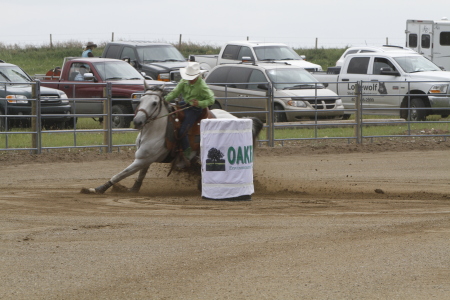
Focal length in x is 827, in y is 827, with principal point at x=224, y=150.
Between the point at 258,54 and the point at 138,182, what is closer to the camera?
the point at 138,182

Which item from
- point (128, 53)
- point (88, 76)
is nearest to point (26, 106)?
point (88, 76)

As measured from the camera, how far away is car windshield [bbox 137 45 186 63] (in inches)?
1070

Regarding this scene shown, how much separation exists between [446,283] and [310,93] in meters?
15.0

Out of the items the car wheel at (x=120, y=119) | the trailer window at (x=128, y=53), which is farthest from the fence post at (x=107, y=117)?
the trailer window at (x=128, y=53)

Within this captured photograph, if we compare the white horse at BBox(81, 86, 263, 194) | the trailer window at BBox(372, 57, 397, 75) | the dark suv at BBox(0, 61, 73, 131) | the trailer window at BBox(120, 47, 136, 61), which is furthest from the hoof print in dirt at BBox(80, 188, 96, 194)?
the trailer window at BBox(120, 47, 136, 61)

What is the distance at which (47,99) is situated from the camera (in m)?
18.4

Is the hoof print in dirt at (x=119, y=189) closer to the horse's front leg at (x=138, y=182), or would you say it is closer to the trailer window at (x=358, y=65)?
the horse's front leg at (x=138, y=182)

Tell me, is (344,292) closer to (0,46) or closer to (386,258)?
(386,258)

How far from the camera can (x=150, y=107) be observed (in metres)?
11.7

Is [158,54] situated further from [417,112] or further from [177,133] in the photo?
[177,133]

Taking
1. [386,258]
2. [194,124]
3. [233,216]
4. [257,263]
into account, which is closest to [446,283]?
[386,258]

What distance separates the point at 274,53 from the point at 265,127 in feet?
32.1

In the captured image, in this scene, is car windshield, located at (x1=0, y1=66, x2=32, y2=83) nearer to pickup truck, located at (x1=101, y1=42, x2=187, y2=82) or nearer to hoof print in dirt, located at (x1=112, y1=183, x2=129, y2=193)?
pickup truck, located at (x1=101, y1=42, x2=187, y2=82)

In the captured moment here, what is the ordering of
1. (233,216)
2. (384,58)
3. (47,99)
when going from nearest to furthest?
(233,216) < (47,99) < (384,58)
